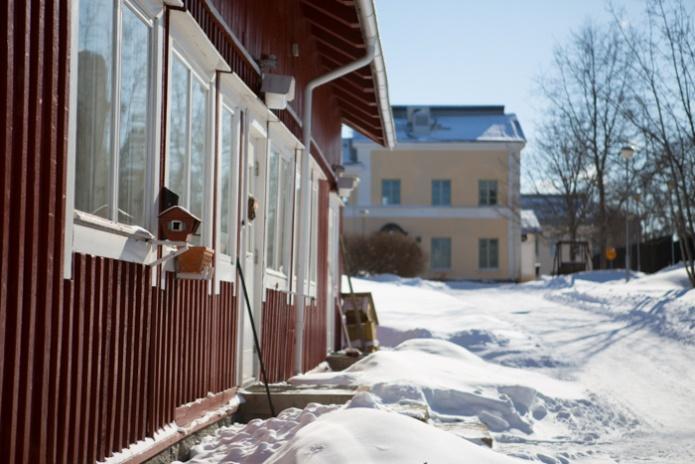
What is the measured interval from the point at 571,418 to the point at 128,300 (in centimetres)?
552

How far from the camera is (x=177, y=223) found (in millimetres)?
5746

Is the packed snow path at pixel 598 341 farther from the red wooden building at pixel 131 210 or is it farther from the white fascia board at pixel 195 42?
the white fascia board at pixel 195 42

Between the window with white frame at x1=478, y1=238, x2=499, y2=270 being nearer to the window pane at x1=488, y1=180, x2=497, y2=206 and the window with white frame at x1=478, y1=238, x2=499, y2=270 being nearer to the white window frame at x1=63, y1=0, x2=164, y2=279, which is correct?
the window pane at x1=488, y1=180, x2=497, y2=206

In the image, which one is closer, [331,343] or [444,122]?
[331,343]

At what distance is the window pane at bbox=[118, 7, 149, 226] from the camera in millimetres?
5223

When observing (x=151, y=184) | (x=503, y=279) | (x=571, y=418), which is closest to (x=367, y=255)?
(x=503, y=279)

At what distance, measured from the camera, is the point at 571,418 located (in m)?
9.62

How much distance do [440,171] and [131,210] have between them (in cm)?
4205

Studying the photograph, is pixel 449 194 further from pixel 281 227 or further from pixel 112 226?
pixel 112 226

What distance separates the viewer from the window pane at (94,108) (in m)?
4.61

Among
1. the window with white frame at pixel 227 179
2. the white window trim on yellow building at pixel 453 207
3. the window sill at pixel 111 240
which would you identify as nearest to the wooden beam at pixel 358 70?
the window with white frame at pixel 227 179

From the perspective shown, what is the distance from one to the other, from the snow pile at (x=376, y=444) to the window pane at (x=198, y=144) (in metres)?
2.14

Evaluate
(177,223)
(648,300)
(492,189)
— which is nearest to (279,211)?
(177,223)

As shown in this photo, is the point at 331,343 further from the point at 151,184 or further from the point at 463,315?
the point at 151,184
